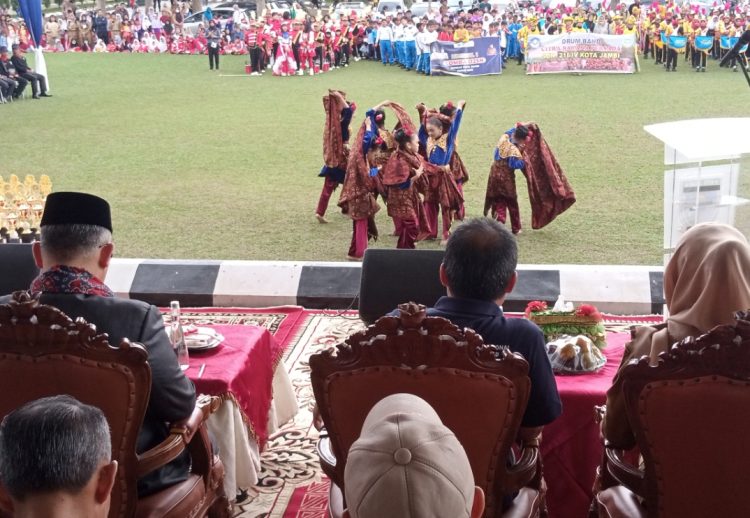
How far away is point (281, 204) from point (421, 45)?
509 inches

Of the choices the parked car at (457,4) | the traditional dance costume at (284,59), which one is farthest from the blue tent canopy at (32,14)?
the parked car at (457,4)

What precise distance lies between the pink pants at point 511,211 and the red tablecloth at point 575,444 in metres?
3.87

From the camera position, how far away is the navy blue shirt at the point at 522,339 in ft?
7.77

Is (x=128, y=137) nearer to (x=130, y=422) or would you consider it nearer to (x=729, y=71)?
(x=130, y=422)

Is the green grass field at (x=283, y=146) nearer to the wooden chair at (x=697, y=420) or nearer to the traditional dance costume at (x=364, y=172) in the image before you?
the traditional dance costume at (x=364, y=172)

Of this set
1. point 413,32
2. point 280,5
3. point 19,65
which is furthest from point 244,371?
point 280,5

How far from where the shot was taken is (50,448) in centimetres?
177

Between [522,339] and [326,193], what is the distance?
199 inches

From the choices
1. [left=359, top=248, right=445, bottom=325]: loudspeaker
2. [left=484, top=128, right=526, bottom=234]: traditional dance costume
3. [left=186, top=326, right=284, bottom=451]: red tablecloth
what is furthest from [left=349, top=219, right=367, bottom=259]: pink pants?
[left=186, top=326, right=284, bottom=451]: red tablecloth

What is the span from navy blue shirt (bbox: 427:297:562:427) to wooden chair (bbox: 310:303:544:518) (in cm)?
22

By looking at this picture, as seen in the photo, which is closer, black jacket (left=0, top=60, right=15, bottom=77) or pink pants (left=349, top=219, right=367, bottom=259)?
pink pants (left=349, top=219, right=367, bottom=259)

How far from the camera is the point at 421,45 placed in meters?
20.2

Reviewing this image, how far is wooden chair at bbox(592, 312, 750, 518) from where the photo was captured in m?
2.01

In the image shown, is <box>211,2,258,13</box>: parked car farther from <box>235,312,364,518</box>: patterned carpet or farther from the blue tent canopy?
→ <box>235,312,364,518</box>: patterned carpet
